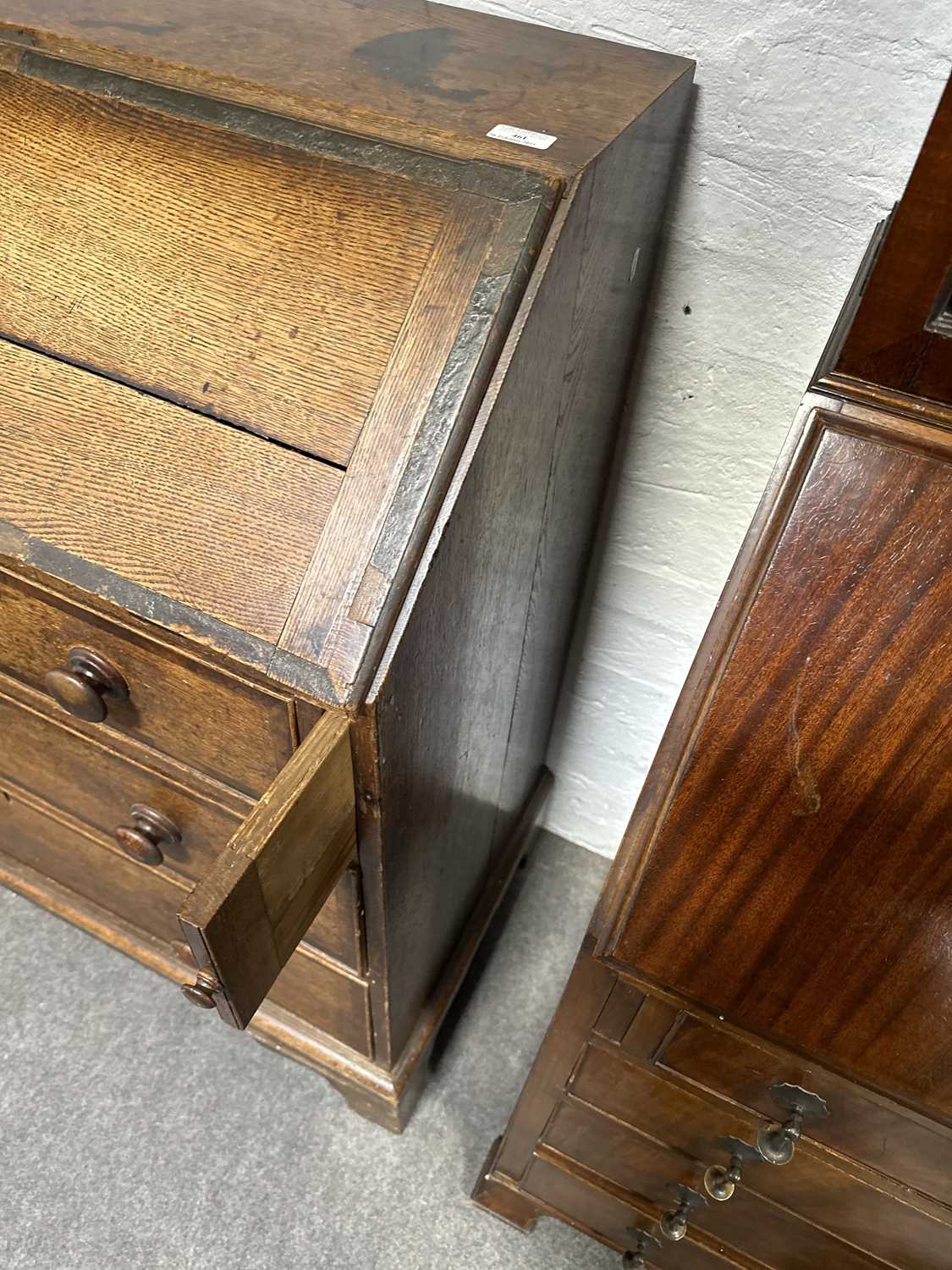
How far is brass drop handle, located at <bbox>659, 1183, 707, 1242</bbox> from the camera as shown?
88 cm

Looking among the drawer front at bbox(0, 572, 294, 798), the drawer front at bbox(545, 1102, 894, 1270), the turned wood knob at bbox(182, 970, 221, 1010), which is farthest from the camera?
Answer: the drawer front at bbox(545, 1102, 894, 1270)

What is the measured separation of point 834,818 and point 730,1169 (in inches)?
17.0

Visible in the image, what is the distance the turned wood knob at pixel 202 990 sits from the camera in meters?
0.59

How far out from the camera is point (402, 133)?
646 mm

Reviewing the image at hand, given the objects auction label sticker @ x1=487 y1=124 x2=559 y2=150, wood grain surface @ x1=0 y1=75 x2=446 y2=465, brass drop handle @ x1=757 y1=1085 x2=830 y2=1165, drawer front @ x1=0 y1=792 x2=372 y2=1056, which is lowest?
drawer front @ x1=0 y1=792 x2=372 y2=1056

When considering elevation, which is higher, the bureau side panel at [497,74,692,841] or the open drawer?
the bureau side panel at [497,74,692,841]

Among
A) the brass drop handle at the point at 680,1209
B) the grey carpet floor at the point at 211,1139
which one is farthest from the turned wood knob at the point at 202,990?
the grey carpet floor at the point at 211,1139

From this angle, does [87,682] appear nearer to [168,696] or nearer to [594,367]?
[168,696]

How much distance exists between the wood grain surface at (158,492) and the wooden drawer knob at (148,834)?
320 mm

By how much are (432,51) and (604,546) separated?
59cm

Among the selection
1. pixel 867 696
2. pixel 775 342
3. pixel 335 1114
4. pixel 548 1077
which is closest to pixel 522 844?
pixel 335 1114

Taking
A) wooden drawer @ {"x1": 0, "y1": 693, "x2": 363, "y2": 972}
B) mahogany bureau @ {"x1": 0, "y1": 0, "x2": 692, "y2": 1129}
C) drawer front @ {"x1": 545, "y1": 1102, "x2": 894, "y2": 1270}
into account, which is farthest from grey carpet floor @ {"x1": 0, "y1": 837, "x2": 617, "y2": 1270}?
mahogany bureau @ {"x1": 0, "y1": 0, "x2": 692, "y2": 1129}

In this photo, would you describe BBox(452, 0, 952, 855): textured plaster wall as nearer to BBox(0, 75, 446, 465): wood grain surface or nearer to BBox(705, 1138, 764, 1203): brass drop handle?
BBox(0, 75, 446, 465): wood grain surface

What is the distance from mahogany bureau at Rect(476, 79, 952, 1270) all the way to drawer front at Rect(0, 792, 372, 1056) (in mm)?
384
